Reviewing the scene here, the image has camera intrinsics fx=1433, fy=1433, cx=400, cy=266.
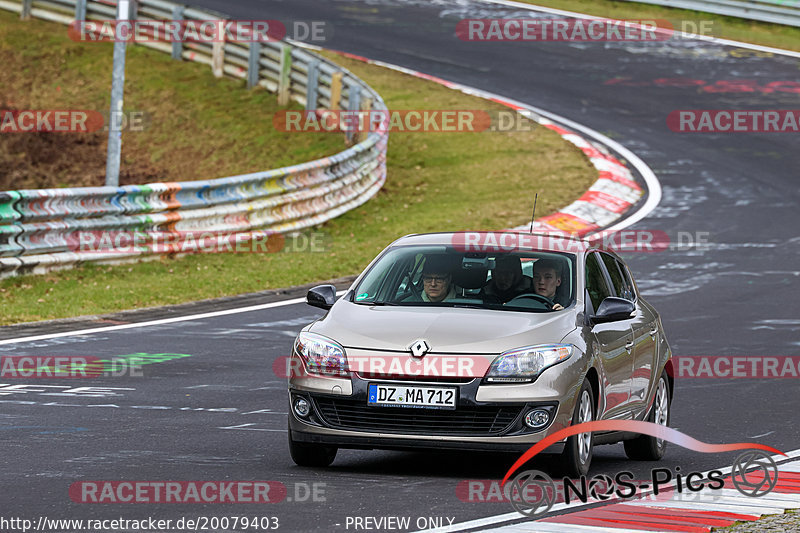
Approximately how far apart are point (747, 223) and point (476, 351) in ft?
50.3

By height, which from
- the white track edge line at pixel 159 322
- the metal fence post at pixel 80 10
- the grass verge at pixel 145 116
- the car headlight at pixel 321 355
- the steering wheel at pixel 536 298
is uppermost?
the steering wheel at pixel 536 298

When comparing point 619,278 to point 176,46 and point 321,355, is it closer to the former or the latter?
point 321,355

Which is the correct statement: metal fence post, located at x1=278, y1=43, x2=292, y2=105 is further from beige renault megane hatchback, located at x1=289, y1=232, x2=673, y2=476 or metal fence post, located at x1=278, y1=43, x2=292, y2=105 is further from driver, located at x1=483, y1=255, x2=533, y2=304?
driver, located at x1=483, y1=255, x2=533, y2=304

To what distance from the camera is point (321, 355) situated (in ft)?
28.4

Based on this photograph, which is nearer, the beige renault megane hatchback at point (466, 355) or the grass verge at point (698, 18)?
the beige renault megane hatchback at point (466, 355)

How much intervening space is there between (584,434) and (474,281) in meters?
1.32

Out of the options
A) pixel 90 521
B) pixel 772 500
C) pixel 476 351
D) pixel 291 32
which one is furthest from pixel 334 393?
pixel 291 32

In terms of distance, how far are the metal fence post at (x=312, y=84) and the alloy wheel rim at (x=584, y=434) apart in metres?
21.3

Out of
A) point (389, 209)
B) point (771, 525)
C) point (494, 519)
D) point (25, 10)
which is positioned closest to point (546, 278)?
point (494, 519)

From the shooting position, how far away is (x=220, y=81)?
3303 cm

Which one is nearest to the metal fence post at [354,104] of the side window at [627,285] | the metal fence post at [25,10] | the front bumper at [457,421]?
the metal fence post at [25,10]

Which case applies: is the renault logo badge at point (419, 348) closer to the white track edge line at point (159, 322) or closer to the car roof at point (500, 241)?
the car roof at point (500, 241)

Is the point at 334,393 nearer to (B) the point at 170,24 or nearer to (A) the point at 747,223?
(A) the point at 747,223

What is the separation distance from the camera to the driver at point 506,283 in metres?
9.27
